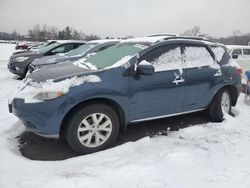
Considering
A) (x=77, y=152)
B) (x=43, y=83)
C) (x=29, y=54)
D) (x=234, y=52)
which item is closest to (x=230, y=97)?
(x=77, y=152)

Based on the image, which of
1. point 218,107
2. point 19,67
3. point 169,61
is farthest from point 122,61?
point 19,67

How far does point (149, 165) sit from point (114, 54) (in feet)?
6.54

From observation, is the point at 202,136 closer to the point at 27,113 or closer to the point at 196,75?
the point at 196,75

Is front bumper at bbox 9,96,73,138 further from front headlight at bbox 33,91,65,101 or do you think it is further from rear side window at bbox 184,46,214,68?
rear side window at bbox 184,46,214,68

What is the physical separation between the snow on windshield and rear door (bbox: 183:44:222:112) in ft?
5.49

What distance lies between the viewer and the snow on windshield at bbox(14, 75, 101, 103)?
130 inches

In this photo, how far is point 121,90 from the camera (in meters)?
3.63

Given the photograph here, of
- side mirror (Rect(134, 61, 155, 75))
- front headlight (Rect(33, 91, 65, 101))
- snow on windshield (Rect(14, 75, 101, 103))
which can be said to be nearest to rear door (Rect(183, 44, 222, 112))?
side mirror (Rect(134, 61, 155, 75))

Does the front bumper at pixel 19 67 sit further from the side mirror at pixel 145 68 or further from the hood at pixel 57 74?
the side mirror at pixel 145 68

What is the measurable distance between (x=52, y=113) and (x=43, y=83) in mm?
467

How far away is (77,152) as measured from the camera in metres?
3.48

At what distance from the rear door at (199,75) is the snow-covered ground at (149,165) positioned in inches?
23.7

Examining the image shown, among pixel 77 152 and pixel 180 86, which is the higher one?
pixel 180 86

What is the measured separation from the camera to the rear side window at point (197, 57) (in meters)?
4.38
